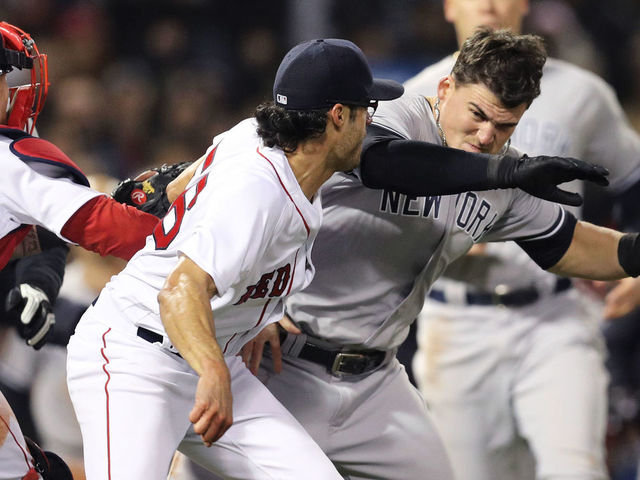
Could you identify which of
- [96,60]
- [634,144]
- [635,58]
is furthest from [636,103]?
[96,60]

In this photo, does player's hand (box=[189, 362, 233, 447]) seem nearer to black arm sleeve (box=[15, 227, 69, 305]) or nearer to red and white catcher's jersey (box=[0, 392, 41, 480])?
red and white catcher's jersey (box=[0, 392, 41, 480])

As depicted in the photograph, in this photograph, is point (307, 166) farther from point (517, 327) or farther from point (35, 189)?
point (517, 327)

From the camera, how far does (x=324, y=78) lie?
217 cm

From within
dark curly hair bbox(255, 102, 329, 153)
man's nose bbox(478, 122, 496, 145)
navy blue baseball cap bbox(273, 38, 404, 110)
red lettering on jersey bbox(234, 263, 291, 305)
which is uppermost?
navy blue baseball cap bbox(273, 38, 404, 110)

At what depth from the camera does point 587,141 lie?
3.85 meters

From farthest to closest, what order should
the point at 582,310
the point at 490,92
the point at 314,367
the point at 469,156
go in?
the point at 582,310, the point at 314,367, the point at 490,92, the point at 469,156

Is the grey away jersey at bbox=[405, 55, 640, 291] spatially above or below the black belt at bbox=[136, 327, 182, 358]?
below

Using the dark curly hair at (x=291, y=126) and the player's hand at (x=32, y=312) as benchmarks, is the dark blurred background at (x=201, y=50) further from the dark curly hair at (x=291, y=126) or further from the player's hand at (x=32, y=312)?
the dark curly hair at (x=291, y=126)

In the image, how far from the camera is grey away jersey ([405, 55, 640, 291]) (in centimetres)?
372

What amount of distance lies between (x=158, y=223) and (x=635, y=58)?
366 centimetres

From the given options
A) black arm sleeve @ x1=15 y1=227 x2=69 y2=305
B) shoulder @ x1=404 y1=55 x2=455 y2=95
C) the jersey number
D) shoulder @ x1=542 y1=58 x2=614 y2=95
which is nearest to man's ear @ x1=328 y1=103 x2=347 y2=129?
the jersey number

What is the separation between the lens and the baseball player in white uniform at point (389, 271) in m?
2.53

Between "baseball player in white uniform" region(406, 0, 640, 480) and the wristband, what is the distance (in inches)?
37.1

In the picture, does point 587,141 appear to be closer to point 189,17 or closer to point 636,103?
point 636,103
